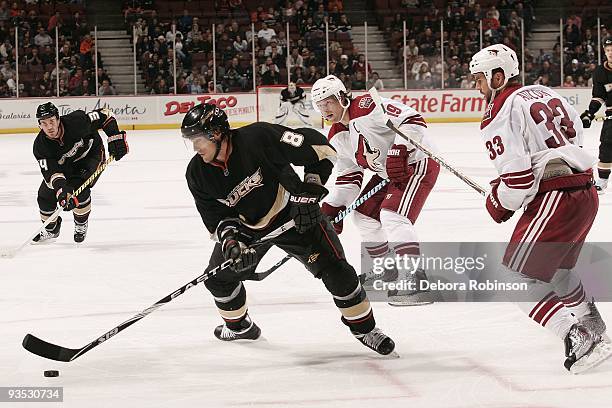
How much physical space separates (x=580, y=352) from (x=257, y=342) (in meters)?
1.19

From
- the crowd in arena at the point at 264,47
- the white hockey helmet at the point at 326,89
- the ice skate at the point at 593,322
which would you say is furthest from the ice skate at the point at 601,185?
the crowd in arena at the point at 264,47

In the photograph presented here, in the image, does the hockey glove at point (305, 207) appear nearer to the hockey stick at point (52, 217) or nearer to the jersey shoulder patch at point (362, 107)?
the jersey shoulder patch at point (362, 107)

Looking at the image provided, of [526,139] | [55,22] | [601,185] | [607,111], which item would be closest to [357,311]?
[526,139]

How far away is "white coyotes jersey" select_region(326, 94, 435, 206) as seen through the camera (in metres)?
4.37

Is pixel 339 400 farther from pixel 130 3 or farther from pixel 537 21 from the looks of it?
pixel 130 3

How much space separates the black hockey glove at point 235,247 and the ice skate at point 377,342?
459mm

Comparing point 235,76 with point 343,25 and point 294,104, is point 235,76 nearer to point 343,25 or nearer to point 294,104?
point 294,104

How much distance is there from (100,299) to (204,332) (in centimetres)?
80

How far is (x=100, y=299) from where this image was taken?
4.43 meters

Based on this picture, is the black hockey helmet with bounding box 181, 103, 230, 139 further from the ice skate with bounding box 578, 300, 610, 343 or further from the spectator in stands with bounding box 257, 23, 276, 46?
the spectator in stands with bounding box 257, 23, 276, 46

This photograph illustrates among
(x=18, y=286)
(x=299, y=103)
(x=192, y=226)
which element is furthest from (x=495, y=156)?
(x=299, y=103)

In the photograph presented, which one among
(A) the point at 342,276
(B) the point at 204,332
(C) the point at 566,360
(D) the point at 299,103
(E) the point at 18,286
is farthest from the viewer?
(D) the point at 299,103

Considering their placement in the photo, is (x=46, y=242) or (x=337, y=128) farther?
(x=46, y=242)

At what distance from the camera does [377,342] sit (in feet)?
11.0
